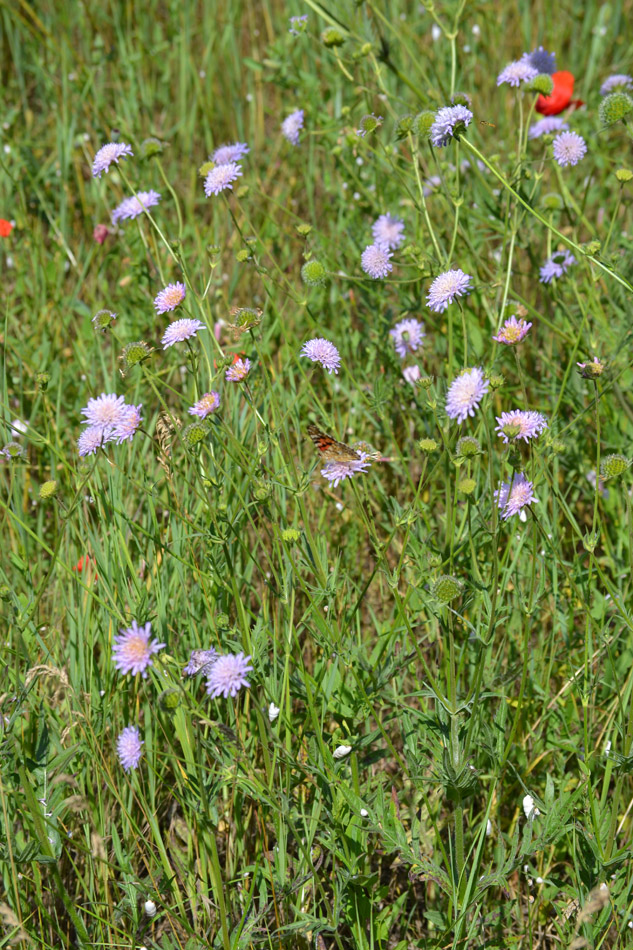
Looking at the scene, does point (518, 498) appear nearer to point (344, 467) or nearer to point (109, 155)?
point (344, 467)

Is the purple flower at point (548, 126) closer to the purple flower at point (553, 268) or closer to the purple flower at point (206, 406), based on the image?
the purple flower at point (553, 268)

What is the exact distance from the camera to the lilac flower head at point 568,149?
236 centimetres

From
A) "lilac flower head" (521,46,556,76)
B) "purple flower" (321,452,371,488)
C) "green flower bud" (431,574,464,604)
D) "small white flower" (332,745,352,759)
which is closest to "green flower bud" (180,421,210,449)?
"purple flower" (321,452,371,488)

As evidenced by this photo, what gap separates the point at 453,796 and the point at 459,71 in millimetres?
3122

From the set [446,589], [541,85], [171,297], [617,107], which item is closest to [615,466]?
[446,589]

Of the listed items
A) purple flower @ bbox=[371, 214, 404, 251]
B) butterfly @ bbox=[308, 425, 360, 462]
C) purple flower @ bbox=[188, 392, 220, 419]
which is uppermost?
purple flower @ bbox=[371, 214, 404, 251]

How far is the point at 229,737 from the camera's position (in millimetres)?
1451

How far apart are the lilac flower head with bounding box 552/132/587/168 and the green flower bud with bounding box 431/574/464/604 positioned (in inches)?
52.3

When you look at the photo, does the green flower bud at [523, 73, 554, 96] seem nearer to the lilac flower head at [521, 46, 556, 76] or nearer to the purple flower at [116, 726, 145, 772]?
the lilac flower head at [521, 46, 556, 76]

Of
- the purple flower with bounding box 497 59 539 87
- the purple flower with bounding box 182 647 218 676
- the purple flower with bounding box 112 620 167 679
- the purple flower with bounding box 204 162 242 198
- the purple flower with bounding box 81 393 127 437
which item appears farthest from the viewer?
the purple flower with bounding box 497 59 539 87

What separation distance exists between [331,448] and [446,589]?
0.37m

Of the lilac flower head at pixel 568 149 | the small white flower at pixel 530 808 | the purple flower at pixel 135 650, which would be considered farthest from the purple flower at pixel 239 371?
the lilac flower head at pixel 568 149

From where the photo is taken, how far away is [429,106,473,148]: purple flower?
191 centimetres

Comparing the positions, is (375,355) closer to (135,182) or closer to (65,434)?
(65,434)
